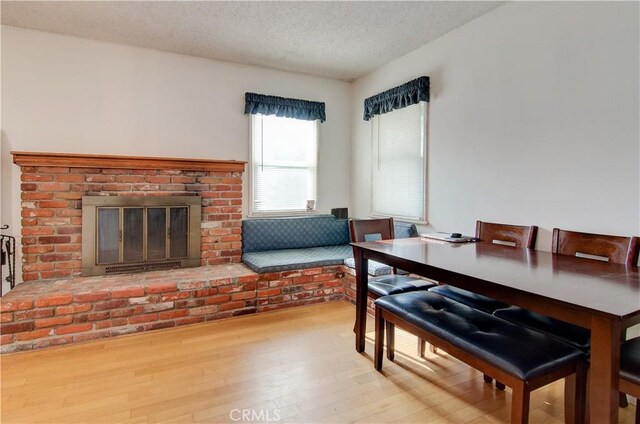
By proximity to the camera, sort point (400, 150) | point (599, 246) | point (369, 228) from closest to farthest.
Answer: point (599, 246)
point (369, 228)
point (400, 150)

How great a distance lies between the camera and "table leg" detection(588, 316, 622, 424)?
108 centimetres

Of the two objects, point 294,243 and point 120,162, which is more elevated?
point 120,162

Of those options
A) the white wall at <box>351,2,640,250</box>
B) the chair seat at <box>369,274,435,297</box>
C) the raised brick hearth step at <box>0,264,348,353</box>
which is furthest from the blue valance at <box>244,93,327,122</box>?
the chair seat at <box>369,274,435,297</box>

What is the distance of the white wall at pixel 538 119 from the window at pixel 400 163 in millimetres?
154

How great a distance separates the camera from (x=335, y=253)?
371 cm

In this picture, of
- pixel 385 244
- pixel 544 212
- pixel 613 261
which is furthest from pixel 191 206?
A: pixel 613 261

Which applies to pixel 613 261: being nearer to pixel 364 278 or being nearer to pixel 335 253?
pixel 364 278

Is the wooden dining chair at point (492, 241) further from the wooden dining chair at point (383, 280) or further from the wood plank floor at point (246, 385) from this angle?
the wood plank floor at point (246, 385)

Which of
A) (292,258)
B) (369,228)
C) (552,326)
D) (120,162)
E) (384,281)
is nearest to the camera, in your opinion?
(552,326)

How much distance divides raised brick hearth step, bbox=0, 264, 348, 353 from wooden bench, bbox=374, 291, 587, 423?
4.79ft

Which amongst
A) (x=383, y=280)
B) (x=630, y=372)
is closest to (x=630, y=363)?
(x=630, y=372)

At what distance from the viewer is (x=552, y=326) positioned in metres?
1.70

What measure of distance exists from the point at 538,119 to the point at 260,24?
7.26ft

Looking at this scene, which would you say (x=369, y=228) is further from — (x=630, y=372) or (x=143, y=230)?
(x=143, y=230)
